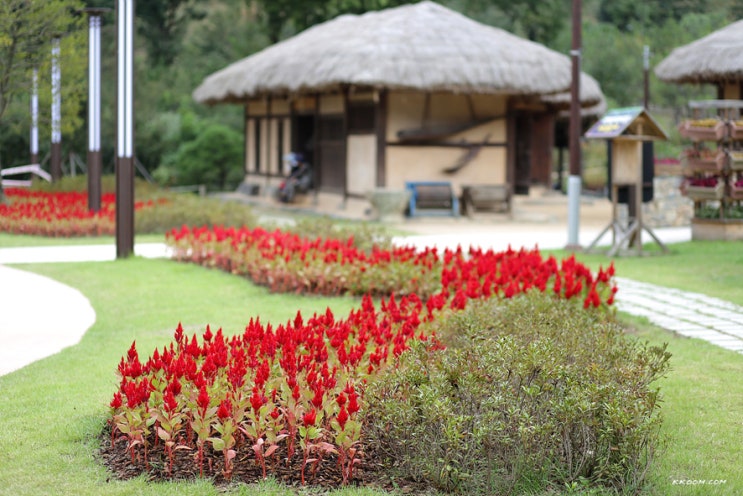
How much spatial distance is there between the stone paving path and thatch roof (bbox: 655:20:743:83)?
31.2 ft

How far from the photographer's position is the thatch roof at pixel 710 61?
19.1 metres

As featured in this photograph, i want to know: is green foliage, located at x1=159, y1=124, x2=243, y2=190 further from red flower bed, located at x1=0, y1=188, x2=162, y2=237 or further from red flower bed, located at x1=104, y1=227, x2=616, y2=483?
red flower bed, located at x1=104, y1=227, x2=616, y2=483

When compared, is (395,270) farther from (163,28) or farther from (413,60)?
(163,28)

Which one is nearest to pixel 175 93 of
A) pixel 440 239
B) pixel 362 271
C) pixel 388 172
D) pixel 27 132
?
pixel 27 132

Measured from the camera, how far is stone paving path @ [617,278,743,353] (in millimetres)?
8303

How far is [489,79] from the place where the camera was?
19547 mm

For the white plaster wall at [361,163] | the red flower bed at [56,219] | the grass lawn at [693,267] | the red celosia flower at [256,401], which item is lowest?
the red celosia flower at [256,401]

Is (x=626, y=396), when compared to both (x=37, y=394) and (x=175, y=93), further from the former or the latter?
(x=175, y=93)

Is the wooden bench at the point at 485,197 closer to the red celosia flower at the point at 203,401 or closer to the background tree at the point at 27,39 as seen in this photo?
the background tree at the point at 27,39

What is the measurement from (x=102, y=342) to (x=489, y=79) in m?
13.3

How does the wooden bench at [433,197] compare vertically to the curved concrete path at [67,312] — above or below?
above

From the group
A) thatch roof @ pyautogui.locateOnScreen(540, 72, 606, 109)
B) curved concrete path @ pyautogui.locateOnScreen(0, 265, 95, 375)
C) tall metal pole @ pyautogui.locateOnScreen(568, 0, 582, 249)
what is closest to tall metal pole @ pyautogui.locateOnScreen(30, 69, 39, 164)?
curved concrete path @ pyautogui.locateOnScreen(0, 265, 95, 375)

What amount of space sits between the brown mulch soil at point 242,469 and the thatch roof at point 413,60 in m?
14.5

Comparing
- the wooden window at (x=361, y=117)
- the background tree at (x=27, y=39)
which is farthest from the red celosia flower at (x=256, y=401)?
the wooden window at (x=361, y=117)
